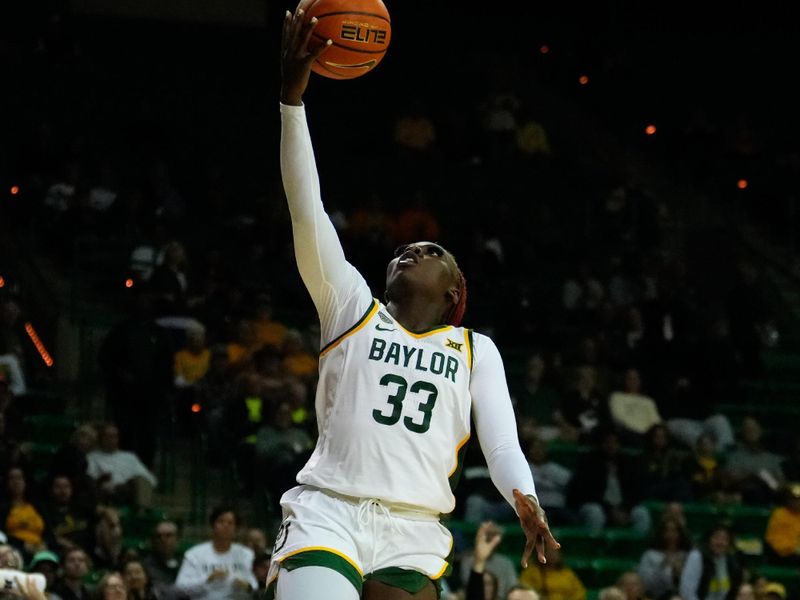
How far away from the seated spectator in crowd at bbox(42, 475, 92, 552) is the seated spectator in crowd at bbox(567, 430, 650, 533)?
13.0 ft

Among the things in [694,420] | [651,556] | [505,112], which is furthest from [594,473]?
[505,112]

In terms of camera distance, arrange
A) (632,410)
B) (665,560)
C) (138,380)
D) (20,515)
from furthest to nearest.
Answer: (632,410) → (138,380) → (665,560) → (20,515)

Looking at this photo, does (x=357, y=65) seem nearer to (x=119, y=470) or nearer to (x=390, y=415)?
(x=390, y=415)

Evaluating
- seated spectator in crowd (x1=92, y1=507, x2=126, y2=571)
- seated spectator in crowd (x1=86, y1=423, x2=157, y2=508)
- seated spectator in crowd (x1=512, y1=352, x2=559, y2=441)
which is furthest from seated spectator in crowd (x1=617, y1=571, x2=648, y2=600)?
seated spectator in crowd (x1=86, y1=423, x2=157, y2=508)

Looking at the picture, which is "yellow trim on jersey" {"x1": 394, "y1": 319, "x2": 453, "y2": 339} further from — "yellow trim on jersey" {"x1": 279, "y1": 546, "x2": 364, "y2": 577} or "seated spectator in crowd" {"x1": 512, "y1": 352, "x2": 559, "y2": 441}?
"seated spectator in crowd" {"x1": 512, "y1": 352, "x2": 559, "y2": 441}

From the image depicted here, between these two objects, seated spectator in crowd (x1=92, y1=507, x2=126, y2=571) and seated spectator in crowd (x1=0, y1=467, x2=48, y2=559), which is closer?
seated spectator in crowd (x1=0, y1=467, x2=48, y2=559)

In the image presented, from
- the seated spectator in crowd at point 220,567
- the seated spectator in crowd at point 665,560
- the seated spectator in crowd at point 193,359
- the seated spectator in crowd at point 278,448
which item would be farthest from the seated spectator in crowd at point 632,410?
the seated spectator in crowd at point 220,567

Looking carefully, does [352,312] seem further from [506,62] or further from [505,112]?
[506,62]

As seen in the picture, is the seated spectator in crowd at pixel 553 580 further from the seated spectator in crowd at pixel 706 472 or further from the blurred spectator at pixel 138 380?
the blurred spectator at pixel 138 380

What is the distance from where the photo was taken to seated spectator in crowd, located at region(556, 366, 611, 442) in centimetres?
1327

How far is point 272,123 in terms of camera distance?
18188mm

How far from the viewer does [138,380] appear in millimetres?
11820

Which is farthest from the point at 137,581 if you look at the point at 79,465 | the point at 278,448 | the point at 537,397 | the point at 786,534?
the point at 786,534

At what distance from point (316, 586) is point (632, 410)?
9.34 m
